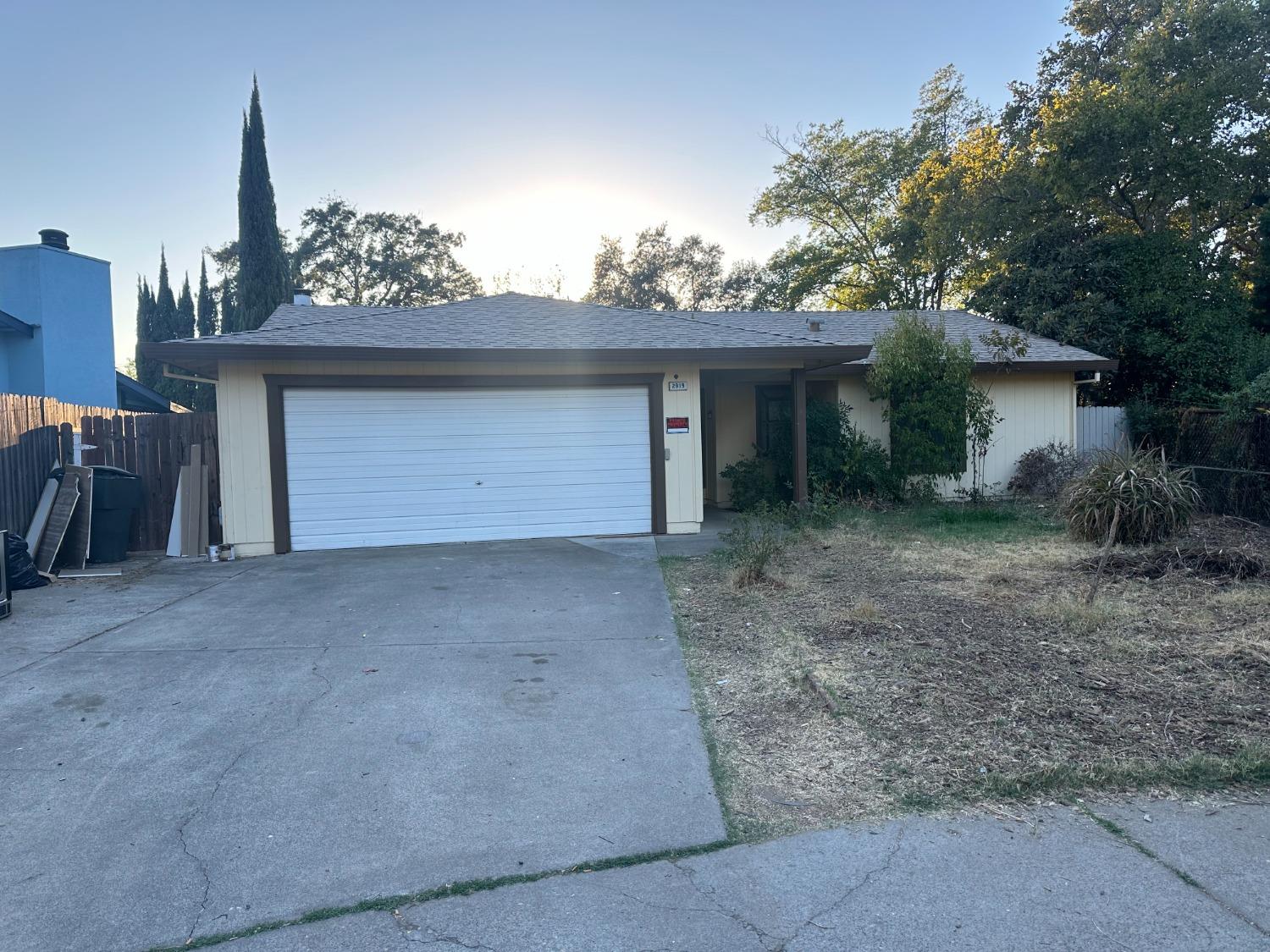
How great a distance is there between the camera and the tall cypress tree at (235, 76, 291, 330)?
2592 centimetres

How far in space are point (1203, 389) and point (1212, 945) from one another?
17529mm

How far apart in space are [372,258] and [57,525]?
27.8 meters

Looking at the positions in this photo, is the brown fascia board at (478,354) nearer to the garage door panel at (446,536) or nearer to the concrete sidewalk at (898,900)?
the garage door panel at (446,536)

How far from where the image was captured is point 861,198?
101 ft

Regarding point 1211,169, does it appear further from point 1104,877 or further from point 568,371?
point 1104,877

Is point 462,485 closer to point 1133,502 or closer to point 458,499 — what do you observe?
point 458,499

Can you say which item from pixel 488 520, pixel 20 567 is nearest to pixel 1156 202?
pixel 488 520

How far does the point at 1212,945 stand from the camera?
2.59 meters

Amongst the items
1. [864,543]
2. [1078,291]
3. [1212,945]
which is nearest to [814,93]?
[1078,291]

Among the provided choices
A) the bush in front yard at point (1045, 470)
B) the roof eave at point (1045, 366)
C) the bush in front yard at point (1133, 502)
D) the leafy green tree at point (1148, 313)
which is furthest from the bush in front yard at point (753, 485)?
the leafy green tree at point (1148, 313)

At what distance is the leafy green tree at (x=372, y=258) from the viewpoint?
34.7 metres

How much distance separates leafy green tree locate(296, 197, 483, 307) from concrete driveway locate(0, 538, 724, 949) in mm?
29599

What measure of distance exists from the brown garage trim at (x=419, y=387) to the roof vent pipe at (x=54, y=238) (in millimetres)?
11411

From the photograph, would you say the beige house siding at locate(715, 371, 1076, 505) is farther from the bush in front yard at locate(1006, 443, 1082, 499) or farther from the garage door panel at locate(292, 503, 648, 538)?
the garage door panel at locate(292, 503, 648, 538)
